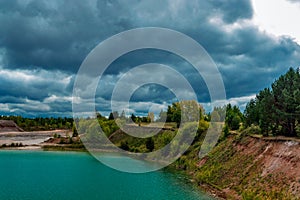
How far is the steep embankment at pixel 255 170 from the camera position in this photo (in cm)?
4947

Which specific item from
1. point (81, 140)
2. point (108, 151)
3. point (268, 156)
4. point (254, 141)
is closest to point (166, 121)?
point (108, 151)

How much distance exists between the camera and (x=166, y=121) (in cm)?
16462

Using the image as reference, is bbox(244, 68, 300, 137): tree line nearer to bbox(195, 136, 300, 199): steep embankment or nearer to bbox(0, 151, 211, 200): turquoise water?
bbox(195, 136, 300, 199): steep embankment

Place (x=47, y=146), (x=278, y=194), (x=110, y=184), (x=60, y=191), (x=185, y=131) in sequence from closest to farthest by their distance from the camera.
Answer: (x=278, y=194)
(x=60, y=191)
(x=110, y=184)
(x=185, y=131)
(x=47, y=146)

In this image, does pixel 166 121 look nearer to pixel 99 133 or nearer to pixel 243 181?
pixel 99 133

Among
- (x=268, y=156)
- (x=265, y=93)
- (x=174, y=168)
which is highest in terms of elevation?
(x=265, y=93)

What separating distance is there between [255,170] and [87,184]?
34.6m

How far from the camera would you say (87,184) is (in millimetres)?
66625

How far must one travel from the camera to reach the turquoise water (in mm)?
55938

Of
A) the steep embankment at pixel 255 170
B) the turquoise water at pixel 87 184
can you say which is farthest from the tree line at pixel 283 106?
the turquoise water at pixel 87 184

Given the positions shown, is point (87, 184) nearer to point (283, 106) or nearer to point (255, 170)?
point (255, 170)

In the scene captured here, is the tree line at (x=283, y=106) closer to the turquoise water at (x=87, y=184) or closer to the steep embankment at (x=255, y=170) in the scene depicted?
the steep embankment at (x=255, y=170)

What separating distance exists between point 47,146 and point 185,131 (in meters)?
79.1

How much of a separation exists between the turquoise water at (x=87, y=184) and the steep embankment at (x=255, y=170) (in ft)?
21.5
